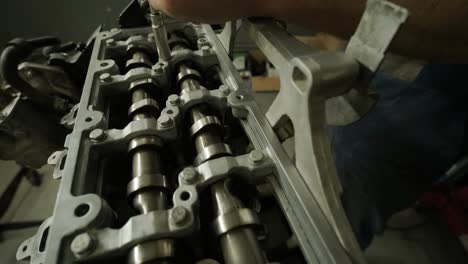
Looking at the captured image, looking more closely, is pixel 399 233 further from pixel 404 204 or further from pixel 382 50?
pixel 382 50

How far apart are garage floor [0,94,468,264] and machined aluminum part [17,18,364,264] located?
92 centimetres

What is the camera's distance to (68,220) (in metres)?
0.46

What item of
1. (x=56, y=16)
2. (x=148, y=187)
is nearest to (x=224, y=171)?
(x=148, y=187)

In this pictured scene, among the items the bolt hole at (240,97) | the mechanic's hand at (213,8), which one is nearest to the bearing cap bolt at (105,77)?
the mechanic's hand at (213,8)

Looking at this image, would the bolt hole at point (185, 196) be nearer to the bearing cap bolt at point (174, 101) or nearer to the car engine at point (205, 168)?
the car engine at point (205, 168)

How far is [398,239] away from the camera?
5.68 feet

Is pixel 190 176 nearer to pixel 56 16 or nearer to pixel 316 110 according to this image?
pixel 316 110

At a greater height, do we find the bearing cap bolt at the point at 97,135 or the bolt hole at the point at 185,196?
the bearing cap bolt at the point at 97,135

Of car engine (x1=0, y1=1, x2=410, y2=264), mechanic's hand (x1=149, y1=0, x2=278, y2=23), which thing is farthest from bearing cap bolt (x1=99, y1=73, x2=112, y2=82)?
mechanic's hand (x1=149, y1=0, x2=278, y2=23)

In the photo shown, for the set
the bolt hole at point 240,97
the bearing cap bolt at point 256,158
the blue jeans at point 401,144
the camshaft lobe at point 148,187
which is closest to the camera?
the camshaft lobe at point 148,187

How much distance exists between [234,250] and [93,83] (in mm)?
625

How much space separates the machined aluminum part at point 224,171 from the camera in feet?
1.44

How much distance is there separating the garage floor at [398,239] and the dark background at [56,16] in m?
1.52

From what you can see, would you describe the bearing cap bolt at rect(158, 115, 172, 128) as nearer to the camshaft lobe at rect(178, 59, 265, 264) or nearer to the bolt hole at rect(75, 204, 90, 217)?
the camshaft lobe at rect(178, 59, 265, 264)
